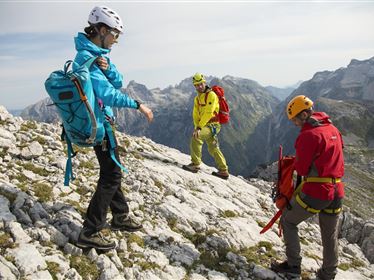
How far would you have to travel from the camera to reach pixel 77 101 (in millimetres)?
7016

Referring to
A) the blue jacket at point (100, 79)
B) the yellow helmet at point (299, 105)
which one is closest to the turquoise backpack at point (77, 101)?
the blue jacket at point (100, 79)

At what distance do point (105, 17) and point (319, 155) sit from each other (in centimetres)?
601

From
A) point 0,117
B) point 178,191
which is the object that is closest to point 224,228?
point 178,191

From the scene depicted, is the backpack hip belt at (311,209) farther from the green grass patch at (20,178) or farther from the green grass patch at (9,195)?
the green grass patch at (20,178)

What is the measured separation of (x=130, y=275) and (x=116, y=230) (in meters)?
1.78

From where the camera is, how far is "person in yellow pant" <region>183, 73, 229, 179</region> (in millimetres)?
15953

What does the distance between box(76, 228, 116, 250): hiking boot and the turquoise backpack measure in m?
2.22

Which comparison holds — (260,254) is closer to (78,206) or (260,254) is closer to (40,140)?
(78,206)

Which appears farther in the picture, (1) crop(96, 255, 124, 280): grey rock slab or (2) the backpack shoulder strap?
(1) crop(96, 255, 124, 280): grey rock slab

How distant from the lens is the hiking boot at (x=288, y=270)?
917cm

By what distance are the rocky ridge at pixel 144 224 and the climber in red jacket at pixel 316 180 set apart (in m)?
1.17

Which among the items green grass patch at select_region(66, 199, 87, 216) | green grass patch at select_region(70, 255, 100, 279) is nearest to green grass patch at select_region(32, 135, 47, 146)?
green grass patch at select_region(66, 199, 87, 216)

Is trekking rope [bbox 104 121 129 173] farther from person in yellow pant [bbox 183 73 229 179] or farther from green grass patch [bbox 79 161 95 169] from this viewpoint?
person in yellow pant [bbox 183 73 229 179]

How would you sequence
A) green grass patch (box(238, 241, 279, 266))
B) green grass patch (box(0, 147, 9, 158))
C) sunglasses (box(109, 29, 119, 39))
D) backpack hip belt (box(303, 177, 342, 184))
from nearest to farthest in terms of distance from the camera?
1. sunglasses (box(109, 29, 119, 39))
2. backpack hip belt (box(303, 177, 342, 184))
3. green grass patch (box(238, 241, 279, 266))
4. green grass patch (box(0, 147, 9, 158))
